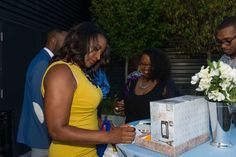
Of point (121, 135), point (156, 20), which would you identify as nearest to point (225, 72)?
point (121, 135)

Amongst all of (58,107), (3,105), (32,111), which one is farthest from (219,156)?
(3,105)

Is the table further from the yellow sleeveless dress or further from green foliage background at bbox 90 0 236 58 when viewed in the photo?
green foliage background at bbox 90 0 236 58

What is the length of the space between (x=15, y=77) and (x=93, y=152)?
11.9 feet

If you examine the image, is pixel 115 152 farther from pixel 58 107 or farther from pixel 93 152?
pixel 58 107

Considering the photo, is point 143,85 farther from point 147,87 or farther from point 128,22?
point 128,22

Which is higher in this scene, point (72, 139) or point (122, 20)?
point (122, 20)

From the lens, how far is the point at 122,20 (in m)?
8.03

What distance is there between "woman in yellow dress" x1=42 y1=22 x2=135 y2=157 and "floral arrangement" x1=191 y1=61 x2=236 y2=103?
54 cm

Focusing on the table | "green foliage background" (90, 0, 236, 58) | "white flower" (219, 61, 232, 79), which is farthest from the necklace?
"green foliage background" (90, 0, 236, 58)

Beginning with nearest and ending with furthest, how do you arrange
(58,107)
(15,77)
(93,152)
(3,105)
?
(58,107)
(93,152)
(3,105)
(15,77)

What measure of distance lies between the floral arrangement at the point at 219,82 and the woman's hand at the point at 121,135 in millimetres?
518

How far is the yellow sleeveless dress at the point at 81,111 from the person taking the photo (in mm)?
1947

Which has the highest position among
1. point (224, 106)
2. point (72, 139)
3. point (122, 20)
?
point (122, 20)

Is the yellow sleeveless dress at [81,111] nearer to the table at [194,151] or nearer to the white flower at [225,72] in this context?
the table at [194,151]
